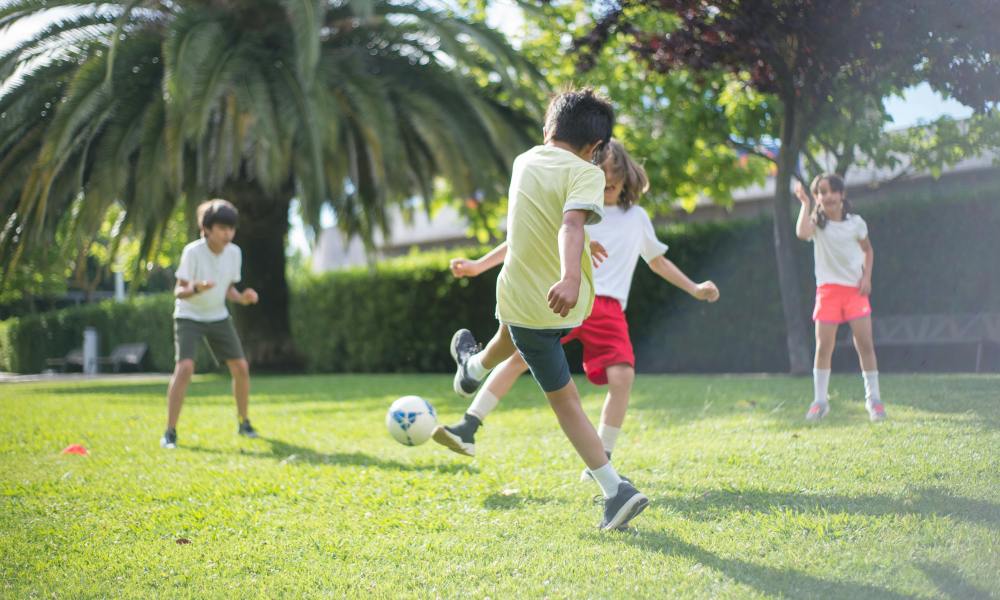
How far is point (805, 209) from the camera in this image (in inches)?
261

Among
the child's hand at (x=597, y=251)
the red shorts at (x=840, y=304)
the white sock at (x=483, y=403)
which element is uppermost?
the child's hand at (x=597, y=251)

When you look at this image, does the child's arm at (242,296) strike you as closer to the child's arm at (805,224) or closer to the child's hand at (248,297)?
the child's hand at (248,297)

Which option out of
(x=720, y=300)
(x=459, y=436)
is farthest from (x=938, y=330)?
(x=459, y=436)

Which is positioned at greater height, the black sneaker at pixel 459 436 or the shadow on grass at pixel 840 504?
the black sneaker at pixel 459 436

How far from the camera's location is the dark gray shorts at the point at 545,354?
3.53 m

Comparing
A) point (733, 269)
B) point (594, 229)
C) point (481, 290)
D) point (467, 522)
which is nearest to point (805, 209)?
point (594, 229)

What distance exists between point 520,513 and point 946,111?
1039cm

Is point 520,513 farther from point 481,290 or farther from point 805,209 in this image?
point 481,290

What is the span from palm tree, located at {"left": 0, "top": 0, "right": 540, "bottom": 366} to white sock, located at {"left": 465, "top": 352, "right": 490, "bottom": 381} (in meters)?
8.60

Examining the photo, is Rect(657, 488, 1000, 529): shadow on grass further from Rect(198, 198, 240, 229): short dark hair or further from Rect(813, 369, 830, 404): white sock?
Rect(198, 198, 240, 229): short dark hair

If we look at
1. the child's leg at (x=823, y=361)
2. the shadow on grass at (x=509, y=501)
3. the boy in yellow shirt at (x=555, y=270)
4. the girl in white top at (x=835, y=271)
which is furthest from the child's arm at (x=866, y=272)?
the boy in yellow shirt at (x=555, y=270)

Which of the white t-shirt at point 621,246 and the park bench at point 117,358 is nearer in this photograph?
the white t-shirt at point 621,246

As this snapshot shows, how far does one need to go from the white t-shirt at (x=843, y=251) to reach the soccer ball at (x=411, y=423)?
3.22 meters

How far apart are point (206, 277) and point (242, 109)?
6.83m
